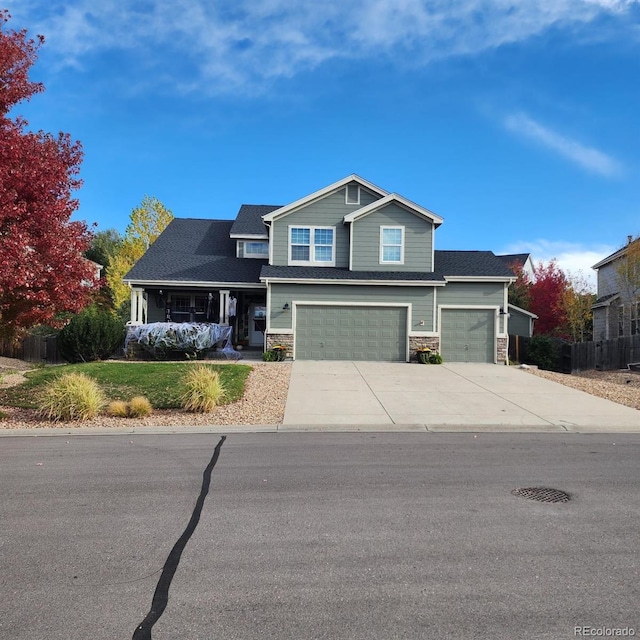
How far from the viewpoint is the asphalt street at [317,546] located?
3.29 meters

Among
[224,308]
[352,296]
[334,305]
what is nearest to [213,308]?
[224,308]

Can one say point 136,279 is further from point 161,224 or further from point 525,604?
point 525,604

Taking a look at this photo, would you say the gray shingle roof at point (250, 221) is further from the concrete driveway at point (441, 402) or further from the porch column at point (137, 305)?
the concrete driveway at point (441, 402)

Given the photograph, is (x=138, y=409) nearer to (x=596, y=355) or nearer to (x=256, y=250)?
(x=256, y=250)

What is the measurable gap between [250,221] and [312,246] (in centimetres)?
621

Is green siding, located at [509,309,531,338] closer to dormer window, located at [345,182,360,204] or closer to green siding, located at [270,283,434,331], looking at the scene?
green siding, located at [270,283,434,331]

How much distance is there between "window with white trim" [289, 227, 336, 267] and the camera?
22.0 meters

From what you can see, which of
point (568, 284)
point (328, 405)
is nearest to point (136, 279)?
point (328, 405)

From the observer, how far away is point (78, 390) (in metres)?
10.5

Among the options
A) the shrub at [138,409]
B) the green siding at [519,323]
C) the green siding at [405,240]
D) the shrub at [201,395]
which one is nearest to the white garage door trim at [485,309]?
the green siding at [405,240]

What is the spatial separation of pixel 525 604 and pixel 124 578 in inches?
110

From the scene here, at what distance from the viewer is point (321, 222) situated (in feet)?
72.8

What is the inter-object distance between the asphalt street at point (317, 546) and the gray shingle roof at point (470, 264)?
14844mm

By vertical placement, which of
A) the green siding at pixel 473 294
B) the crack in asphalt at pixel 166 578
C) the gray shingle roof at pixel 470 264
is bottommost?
the crack in asphalt at pixel 166 578
